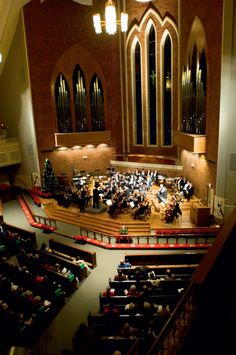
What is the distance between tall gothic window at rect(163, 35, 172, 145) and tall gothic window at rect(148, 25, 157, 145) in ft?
2.65

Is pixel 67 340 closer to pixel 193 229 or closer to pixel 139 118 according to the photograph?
pixel 193 229

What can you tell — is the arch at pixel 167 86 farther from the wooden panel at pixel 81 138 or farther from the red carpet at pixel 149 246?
the red carpet at pixel 149 246

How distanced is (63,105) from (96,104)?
7.55 ft

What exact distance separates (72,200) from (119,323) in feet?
31.0

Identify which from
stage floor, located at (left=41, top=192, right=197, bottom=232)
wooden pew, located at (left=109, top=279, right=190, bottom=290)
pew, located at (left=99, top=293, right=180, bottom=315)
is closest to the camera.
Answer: pew, located at (left=99, top=293, right=180, bottom=315)

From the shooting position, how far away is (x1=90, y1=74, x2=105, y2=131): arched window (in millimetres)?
19989

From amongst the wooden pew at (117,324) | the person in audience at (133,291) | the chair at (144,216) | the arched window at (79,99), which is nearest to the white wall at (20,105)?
the arched window at (79,99)

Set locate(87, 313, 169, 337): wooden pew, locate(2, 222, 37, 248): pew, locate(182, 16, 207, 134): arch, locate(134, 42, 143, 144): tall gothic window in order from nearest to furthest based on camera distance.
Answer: locate(87, 313, 169, 337): wooden pew, locate(2, 222, 37, 248): pew, locate(182, 16, 207, 134): arch, locate(134, 42, 143, 144): tall gothic window

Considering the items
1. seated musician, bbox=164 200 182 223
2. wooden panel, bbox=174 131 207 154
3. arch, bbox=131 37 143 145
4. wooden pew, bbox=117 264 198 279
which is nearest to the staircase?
seated musician, bbox=164 200 182 223

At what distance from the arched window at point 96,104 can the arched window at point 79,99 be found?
0.60m

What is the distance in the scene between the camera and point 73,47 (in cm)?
1903

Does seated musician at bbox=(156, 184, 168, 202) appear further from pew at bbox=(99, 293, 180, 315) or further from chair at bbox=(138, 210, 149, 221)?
pew at bbox=(99, 293, 180, 315)

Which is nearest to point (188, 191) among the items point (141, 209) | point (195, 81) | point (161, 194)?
point (161, 194)

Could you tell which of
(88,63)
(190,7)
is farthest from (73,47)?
(190,7)
